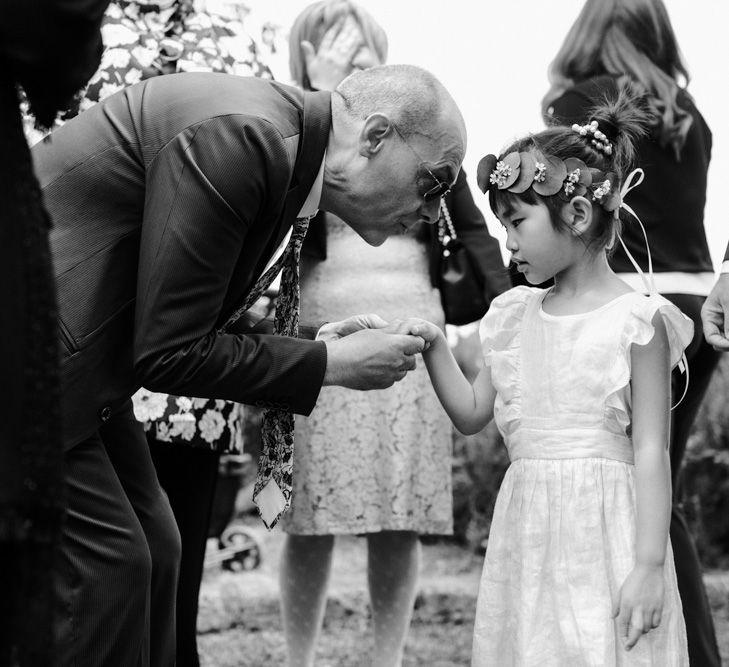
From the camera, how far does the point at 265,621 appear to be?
217 inches

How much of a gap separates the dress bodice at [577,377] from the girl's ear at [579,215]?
0.61 ft

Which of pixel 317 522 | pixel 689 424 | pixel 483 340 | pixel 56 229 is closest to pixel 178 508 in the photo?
pixel 317 522

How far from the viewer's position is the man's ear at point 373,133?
2568mm

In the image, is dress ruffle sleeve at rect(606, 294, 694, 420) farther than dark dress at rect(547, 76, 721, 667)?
No

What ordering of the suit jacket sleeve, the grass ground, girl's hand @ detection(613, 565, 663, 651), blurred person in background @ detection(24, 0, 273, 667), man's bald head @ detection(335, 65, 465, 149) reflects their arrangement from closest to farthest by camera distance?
the suit jacket sleeve < girl's hand @ detection(613, 565, 663, 651) < man's bald head @ detection(335, 65, 465, 149) < blurred person in background @ detection(24, 0, 273, 667) < the grass ground

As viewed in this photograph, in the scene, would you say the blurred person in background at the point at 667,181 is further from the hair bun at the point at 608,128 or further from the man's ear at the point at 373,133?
the man's ear at the point at 373,133

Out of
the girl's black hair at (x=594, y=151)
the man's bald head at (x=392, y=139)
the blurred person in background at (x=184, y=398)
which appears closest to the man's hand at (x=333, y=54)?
the blurred person in background at (x=184, y=398)

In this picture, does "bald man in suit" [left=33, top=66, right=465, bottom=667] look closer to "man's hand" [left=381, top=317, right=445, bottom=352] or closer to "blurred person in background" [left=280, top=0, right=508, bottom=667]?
"man's hand" [left=381, top=317, right=445, bottom=352]

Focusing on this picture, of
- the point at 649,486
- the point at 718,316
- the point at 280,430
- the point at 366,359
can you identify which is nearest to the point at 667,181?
the point at 718,316

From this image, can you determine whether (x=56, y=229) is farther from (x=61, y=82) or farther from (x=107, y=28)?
(x=107, y=28)

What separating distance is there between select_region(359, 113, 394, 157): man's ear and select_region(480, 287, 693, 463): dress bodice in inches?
22.6

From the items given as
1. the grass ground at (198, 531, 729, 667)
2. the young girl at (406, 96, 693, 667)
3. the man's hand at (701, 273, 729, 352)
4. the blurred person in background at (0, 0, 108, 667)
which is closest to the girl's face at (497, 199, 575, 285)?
the young girl at (406, 96, 693, 667)

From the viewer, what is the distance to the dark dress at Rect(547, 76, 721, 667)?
3229 mm

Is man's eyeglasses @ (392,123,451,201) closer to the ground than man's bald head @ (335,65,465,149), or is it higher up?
closer to the ground
